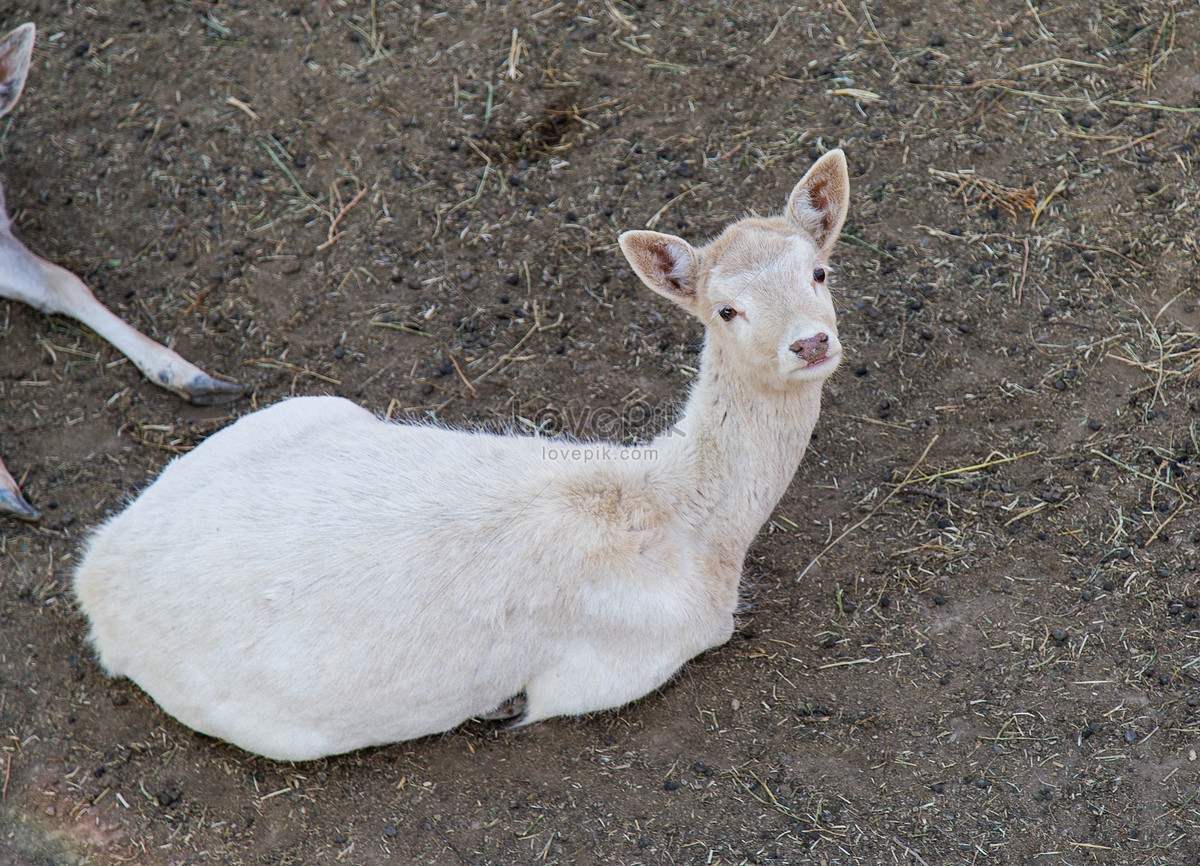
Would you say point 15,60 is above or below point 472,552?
above

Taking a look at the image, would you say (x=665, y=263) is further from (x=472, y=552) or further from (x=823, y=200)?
(x=472, y=552)

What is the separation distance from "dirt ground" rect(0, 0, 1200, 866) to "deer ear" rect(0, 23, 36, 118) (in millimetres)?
705

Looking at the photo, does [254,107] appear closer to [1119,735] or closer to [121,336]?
[121,336]

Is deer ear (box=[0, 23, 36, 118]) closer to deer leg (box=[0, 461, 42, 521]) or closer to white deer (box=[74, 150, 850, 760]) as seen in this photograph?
deer leg (box=[0, 461, 42, 521])

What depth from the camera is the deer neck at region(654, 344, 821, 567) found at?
4.31 metres

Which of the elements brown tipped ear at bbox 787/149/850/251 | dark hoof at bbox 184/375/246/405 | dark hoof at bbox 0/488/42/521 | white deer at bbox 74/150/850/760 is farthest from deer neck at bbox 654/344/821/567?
dark hoof at bbox 0/488/42/521

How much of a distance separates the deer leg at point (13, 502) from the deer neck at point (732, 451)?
11.7 ft

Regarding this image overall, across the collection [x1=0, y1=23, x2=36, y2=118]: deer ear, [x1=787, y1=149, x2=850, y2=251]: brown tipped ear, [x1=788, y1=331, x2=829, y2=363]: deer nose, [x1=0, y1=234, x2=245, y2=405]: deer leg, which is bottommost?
[x1=0, y1=234, x2=245, y2=405]: deer leg

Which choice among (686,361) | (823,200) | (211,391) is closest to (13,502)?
(211,391)

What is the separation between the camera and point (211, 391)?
579 cm

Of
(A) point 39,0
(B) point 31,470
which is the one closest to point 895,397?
(B) point 31,470

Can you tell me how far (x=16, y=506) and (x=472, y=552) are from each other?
9.73ft

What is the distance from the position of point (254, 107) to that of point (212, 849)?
A: 4.66 meters

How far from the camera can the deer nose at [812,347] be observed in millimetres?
3822
